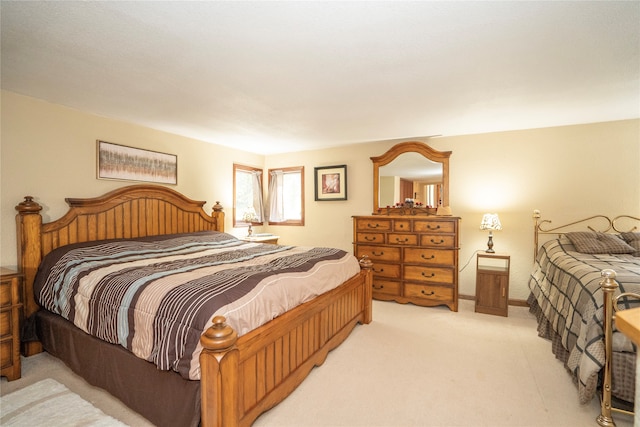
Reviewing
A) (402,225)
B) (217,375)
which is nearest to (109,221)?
(217,375)

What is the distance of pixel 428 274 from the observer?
154 inches

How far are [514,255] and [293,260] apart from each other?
3.21 meters

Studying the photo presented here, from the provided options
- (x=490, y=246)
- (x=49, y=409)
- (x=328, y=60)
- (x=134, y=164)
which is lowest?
(x=49, y=409)

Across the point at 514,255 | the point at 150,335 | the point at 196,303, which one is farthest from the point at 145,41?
the point at 514,255

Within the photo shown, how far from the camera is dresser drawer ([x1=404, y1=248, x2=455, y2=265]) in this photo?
3.82 m

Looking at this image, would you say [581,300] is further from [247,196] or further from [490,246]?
[247,196]

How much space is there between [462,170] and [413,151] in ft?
2.46

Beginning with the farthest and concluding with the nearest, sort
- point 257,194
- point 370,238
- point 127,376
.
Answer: point 257,194 < point 370,238 < point 127,376

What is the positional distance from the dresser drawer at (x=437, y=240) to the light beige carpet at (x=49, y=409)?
3.53 metres

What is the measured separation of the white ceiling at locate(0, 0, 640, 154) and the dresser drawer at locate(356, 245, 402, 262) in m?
1.77

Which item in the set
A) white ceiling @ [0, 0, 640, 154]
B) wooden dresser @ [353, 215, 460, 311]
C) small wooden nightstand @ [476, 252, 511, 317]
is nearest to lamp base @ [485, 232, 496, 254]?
small wooden nightstand @ [476, 252, 511, 317]

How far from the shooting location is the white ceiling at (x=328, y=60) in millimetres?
1577

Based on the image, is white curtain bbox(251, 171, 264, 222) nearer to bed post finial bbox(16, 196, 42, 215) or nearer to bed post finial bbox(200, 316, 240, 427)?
bed post finial bbox(16, 196, 42, 215)

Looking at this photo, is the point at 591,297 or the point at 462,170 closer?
the point at 591,297
